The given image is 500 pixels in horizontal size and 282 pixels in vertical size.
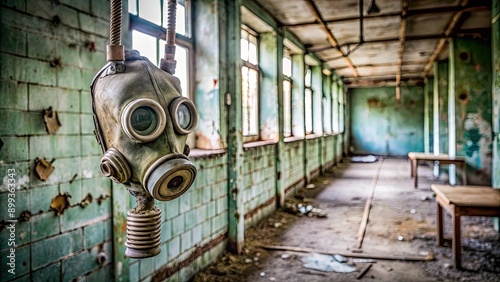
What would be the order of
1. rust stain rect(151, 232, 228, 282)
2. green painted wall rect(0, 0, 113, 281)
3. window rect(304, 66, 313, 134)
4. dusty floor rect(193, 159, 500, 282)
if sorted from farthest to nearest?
1. window rect(304, 66, 313, 134)
2. dusty floor rect(193, 159, 500, 282)
3. rust stain rect(151, 232, 228, 282)
4. green painted wall rect(0, 0, 113, 281)

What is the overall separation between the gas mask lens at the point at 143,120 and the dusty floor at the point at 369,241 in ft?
9.14

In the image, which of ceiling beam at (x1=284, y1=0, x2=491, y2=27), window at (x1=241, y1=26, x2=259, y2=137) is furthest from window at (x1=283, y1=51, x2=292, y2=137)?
ceiling beam at (x1=284, y1=0, x2=491, y2=27)

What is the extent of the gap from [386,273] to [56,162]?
3148 mm

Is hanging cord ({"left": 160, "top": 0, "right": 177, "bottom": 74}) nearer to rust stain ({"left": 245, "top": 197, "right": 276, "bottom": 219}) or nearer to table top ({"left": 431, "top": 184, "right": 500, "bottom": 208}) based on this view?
table top ({"left": 431, "top": 184, "right": 500, "bottom": 208})

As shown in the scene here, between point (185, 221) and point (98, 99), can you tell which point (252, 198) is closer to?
point (185, 221)

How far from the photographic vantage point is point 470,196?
3.82m

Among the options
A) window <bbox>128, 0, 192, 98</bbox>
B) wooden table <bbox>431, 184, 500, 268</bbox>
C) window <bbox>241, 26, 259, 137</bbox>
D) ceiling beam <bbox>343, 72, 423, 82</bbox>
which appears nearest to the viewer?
window <bbox>128, 0, 192, 98</bbox>

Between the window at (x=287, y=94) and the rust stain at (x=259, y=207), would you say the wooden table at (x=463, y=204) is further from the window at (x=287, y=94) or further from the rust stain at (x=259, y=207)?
the window at (x=287, y=94)

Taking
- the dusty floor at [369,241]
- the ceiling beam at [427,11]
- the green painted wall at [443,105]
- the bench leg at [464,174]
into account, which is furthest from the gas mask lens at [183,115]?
the green painted wall at [443,105]

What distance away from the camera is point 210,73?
4.05m

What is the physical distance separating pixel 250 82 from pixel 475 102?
14.8ft

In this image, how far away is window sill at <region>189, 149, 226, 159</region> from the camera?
11.7ft

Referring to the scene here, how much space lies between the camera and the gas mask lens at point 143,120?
108cm

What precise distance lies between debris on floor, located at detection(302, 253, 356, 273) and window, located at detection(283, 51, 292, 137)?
13.4ft
